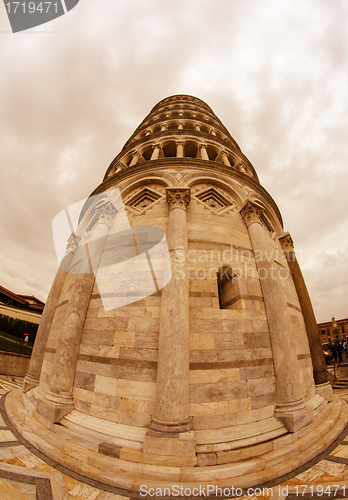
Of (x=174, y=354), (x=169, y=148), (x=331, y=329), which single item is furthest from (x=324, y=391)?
(x=331, y=329)

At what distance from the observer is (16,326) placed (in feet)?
85.4

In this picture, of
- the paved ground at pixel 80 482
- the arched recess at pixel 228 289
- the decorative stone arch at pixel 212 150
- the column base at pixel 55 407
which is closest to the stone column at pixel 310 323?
the paved ground at pixel 80 482

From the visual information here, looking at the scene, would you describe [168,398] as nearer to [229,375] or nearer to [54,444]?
[229,375]

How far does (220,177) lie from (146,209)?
3.93 metres

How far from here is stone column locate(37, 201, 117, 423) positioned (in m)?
4.97

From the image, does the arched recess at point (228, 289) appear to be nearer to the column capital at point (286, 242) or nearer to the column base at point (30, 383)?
the column capital at point (286, 242)

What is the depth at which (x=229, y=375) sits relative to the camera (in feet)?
15.7

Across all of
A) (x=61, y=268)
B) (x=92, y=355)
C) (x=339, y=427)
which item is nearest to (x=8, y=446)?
(x=92, y=355)

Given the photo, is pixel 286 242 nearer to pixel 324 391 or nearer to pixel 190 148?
pixel 324 391

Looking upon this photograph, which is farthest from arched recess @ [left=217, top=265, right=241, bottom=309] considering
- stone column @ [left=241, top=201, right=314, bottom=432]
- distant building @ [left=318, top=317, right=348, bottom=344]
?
distant building @ [left=318, top=317, right=348, bottom=344]

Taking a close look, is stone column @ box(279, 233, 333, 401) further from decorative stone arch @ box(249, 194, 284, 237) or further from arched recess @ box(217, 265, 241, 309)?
arched recess @ box(217, 265, 241, 309)

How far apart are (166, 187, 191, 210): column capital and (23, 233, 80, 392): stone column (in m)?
5.72

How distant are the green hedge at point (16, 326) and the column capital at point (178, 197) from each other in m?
30.2

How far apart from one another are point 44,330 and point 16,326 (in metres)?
25.0
